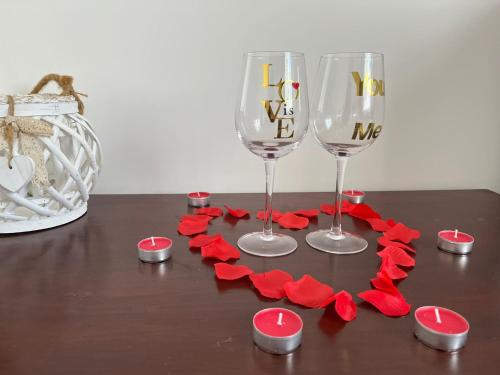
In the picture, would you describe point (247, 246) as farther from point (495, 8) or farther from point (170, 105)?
→ point (495, 8)

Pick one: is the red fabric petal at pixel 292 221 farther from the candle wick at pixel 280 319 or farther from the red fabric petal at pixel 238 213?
the candle wick at pixel 280 319

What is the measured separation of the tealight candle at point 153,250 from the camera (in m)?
0.49

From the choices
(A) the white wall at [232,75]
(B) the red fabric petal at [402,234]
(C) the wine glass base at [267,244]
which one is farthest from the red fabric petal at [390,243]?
(A) the white wall at [232,75]

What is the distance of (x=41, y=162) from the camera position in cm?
54

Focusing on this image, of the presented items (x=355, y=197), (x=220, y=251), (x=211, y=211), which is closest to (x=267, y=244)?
(x=220, y=251)

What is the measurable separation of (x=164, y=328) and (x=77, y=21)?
25.8 inches

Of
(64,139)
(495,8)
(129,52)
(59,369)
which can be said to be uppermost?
(495,8)

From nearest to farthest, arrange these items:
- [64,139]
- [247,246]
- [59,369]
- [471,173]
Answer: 1. [59,369]
2. [247,246]
3. [64,139]
4. [471,173]

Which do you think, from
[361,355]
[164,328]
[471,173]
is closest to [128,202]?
[164,328]

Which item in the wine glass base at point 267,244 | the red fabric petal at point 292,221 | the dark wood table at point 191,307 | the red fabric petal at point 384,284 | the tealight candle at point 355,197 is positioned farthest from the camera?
the tealight candle at point 355,197

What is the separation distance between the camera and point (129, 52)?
78 cm

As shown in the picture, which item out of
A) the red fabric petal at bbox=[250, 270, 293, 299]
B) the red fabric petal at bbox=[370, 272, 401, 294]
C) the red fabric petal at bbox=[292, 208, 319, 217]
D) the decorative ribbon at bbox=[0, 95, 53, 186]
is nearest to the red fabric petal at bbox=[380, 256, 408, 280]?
the red fabric petal at bbox=[370, 272, 401, 294]

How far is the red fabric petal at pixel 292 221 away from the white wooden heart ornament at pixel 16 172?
0.38 meters

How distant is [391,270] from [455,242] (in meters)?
0.13
